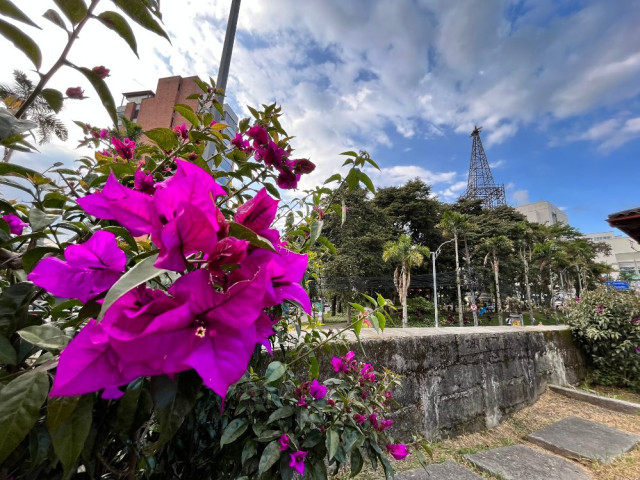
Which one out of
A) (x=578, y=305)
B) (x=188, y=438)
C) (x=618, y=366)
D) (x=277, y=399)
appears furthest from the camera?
(x=578, y=305)

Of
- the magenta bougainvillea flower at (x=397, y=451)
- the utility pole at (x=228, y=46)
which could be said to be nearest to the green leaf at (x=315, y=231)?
the magenta bougainvillea flower at (x=397, y=451)

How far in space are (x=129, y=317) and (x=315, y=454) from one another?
88cm

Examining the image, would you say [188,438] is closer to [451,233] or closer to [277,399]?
[277,399]

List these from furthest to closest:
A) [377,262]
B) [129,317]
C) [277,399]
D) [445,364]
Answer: [377,262] → [445,364] → [277,399] → [129,317]

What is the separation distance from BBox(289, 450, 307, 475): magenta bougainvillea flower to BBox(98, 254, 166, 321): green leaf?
78cm

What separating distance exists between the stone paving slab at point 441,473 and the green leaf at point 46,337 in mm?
2017

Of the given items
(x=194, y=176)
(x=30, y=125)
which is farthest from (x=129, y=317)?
(x=30, y=125)

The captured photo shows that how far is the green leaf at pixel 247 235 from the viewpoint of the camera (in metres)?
0.30

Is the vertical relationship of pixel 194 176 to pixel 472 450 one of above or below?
above

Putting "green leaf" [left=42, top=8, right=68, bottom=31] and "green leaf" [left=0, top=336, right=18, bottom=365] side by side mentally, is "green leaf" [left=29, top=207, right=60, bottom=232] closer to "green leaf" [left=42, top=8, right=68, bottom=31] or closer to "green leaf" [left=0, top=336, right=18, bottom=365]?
"green leaf" [left=0, top=336, right=18, bottom=365]

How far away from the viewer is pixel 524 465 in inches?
84.6

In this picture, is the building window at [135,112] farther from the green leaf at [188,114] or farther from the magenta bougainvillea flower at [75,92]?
the green leaf at [188,114]

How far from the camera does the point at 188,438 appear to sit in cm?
86

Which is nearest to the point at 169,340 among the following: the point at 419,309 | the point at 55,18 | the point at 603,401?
the point at 55,18
